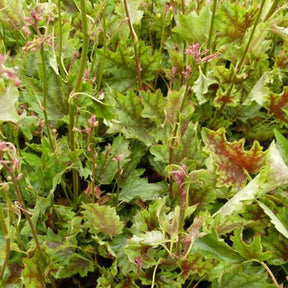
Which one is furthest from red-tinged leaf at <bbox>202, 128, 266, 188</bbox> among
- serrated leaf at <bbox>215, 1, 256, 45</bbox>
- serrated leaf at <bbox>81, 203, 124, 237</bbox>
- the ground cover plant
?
serrated leaf at <bbox>215, 1, 256, 45</bbox>

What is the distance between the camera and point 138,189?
101 cm

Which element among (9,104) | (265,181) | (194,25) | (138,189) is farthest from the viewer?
(194,25)

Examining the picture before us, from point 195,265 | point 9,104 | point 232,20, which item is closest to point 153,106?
point 232,20

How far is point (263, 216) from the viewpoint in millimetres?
950

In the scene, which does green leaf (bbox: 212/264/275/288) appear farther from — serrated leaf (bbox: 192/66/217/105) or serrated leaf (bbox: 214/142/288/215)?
serrated leaf (bbox: 192/66/217/105)

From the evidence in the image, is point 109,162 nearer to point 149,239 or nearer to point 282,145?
point 149,239

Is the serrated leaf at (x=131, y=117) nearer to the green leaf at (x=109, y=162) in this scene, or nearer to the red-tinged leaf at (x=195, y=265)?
the green leaf at (x=109, y=162)

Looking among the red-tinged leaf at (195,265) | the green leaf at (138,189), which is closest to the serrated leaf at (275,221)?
the red-tinged leaf at (195,265)

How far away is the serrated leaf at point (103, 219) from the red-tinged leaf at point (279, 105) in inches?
19.5

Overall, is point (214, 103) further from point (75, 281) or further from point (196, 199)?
point (75, 281)

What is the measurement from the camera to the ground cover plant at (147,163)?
83cm

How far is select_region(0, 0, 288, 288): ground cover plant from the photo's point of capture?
830mm

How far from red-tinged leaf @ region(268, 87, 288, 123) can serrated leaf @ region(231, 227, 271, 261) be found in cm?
42

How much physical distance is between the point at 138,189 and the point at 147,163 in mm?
155
